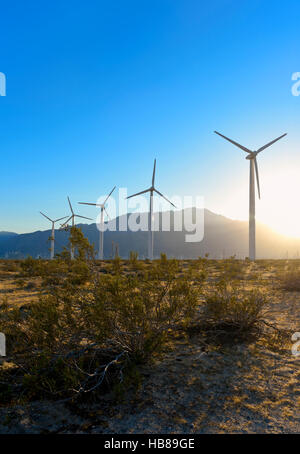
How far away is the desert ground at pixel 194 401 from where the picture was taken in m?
4.48

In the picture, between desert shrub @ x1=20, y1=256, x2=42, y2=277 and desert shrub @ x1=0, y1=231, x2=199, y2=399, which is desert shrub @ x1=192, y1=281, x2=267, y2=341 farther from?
desert shrub @ x1=20, y1=256, x2=42, y2=277

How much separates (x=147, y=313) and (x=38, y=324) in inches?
95.0

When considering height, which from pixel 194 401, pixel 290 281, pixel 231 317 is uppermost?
pixel 290 281

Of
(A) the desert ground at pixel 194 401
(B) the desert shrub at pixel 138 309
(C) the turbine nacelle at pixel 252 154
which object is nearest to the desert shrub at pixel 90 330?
(B) the desert shrub at pixel 138 309

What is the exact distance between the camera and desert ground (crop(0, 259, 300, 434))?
448 cm

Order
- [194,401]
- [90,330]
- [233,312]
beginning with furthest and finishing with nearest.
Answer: [233,312], [90,330], [194,401]

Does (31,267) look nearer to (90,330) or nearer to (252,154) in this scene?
(90,330)

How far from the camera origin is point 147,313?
669 centimetres

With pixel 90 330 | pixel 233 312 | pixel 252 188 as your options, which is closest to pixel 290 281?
pixel 233 312

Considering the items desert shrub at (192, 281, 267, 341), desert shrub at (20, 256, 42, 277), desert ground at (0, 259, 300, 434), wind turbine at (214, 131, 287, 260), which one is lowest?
desert ground at (0, 259, 300, 434)

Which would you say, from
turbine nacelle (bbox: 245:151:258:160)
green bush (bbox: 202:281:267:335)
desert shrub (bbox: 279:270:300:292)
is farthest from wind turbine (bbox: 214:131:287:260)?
green bush (bbox: 202:281:267:335)

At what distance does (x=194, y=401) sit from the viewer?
5.09m

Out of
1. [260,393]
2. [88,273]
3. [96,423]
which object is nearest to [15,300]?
[88,273]

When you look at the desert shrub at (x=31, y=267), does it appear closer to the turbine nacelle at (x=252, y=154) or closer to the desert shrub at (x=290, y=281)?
the desert shrub at (x=290, y=281)
